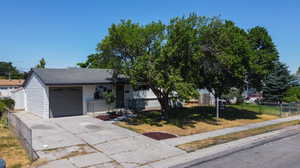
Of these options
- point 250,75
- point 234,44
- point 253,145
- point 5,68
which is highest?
point 5,68

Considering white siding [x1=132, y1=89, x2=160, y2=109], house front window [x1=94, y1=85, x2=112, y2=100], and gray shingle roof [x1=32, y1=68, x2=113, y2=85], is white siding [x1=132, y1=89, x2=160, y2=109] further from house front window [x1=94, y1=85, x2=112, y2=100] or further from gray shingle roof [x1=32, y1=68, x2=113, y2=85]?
house front window [x1=94, y1=85, x2=112, y2=100]

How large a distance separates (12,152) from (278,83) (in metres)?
27.6

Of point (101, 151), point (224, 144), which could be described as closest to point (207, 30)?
point (224, 144)

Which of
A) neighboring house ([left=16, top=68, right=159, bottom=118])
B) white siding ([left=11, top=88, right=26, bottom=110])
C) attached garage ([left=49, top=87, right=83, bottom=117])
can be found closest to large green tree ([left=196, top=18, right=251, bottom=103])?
neighboring house ([left=16, top=68, right=159, bottom=118])

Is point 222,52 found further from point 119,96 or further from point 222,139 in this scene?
point 119,96

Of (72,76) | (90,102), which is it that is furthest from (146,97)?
(72,76)

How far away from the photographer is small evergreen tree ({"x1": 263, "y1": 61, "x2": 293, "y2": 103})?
25844 millimetres

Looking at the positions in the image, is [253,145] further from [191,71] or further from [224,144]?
[191,71]

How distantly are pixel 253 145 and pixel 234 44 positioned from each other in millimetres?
6984

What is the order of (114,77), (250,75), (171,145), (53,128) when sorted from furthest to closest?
(114,77) → (250,75) → (53,128) → (171,145)

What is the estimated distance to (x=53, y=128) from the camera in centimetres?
1198

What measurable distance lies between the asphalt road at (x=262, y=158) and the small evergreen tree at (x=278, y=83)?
61.9ft

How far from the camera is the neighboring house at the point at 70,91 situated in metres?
15.1

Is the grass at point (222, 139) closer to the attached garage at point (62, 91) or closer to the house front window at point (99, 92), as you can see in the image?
the attached garage at point (62, 91)
